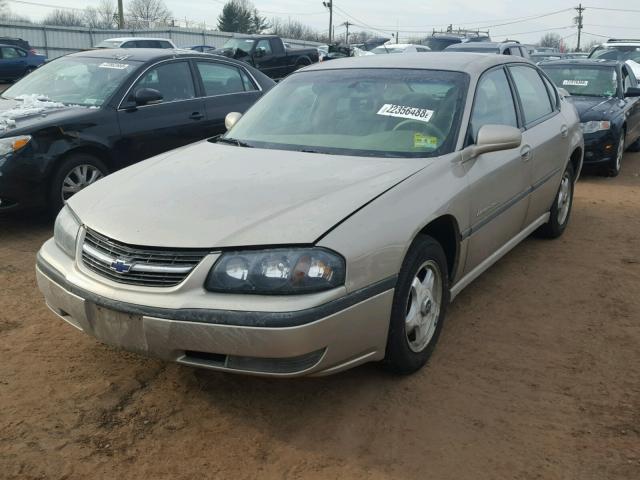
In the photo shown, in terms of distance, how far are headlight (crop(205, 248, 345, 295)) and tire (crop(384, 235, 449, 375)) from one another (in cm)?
48

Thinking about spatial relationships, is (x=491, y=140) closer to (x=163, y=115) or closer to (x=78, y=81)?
(x=163, y=115)

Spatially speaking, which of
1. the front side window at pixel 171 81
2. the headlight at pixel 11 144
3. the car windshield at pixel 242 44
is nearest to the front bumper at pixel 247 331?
the headlight at pixel 11 144

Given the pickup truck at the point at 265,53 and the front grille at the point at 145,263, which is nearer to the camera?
the front grille at the point at 145,263

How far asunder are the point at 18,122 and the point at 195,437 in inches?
160

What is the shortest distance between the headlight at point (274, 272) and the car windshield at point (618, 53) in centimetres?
1635

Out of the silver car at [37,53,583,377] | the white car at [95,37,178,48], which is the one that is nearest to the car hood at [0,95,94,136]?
the silver car at [37,53,583,377]

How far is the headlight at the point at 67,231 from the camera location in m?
3.11

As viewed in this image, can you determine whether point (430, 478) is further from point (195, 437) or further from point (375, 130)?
point (375, 130)

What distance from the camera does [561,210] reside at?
5.73m

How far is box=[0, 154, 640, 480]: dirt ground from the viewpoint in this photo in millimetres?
2598

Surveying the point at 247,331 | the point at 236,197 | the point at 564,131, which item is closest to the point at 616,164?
the point at 564,131

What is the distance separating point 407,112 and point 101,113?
11.5 feet

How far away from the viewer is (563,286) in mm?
4629

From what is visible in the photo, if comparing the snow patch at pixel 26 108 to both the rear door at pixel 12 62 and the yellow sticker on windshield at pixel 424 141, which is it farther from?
the rear door at pixel 12 62
